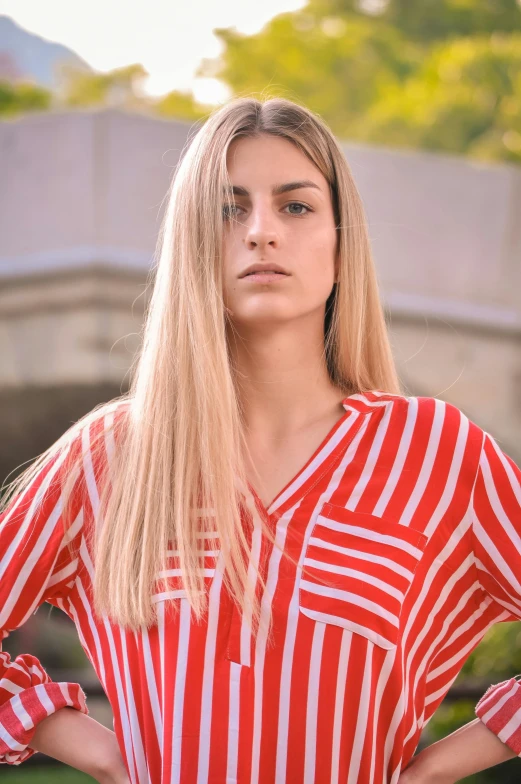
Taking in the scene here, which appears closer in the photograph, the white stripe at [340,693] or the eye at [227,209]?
the white stripe at [340,693]

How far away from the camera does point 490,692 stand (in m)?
1.28

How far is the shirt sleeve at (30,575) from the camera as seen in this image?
1261 mm

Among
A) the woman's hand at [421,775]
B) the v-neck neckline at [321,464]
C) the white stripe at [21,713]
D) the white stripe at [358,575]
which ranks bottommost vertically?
the woman's hand at [421,775]

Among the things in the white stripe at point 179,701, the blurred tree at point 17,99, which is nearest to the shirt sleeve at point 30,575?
the white stripe at point 179,701

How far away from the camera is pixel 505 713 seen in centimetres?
125

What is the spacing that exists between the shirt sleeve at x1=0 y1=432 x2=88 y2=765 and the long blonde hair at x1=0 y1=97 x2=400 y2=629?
0.12ft

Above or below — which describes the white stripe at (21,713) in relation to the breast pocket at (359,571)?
below

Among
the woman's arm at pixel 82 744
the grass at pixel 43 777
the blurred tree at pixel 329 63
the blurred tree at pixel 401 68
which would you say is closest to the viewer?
the woman's arm at pixel 82 744

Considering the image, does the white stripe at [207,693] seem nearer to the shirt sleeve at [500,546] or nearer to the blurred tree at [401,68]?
the shirt sleeve at [500,546]

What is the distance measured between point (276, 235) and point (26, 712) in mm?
716

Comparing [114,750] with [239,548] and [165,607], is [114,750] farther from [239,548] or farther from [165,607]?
[239,548]

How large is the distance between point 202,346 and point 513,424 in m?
4.79

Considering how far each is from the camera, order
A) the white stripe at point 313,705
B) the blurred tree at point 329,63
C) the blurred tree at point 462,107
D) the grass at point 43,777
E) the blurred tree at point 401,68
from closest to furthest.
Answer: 1. the white stripe at point 313,705
2. the grass at point 43,777
3. the blurred tree at point 462,107
4. the blurred tree at point 401,68
5. the blurred tree at point 329,63

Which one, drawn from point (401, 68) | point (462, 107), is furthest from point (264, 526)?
point (401, 68)
